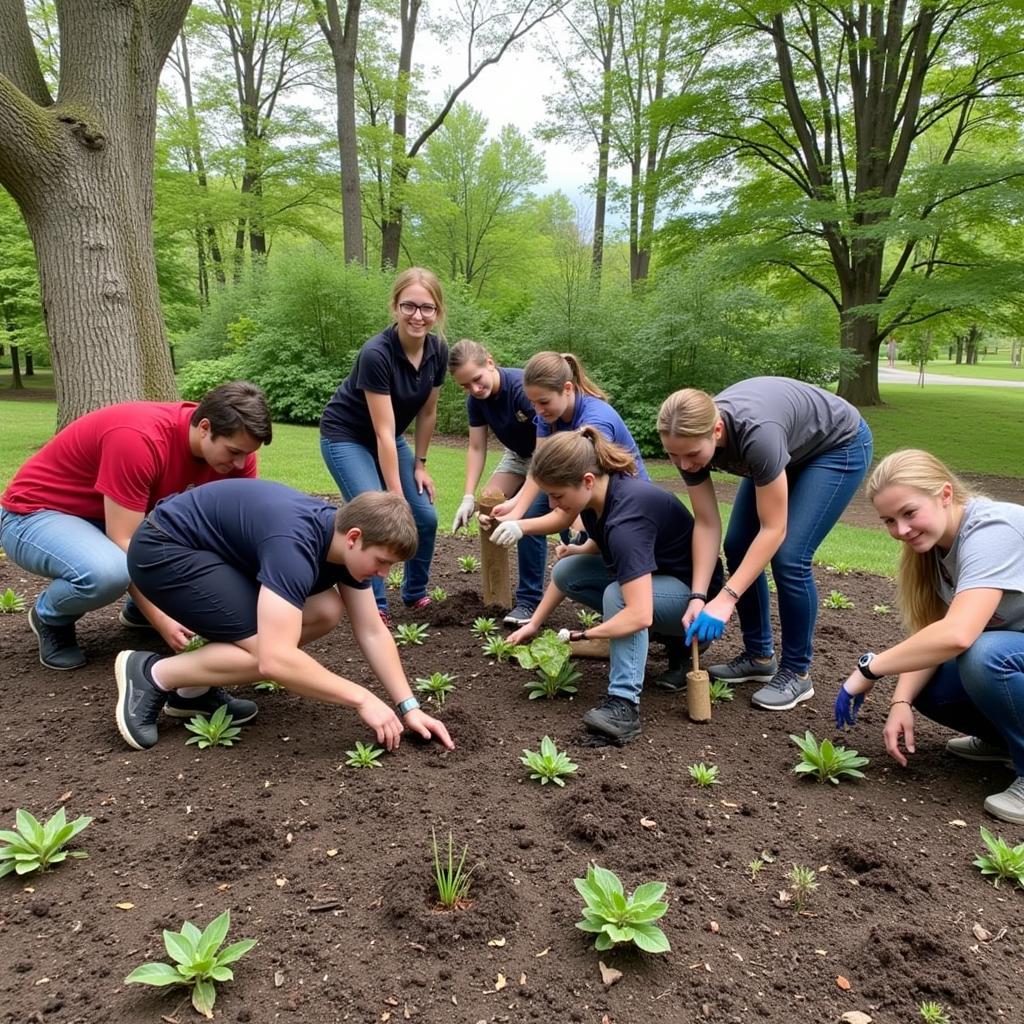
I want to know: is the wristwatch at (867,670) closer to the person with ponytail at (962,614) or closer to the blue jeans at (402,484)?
the person with ponytail at (962,614)

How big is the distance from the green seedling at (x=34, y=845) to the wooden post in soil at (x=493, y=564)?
7.92 feet

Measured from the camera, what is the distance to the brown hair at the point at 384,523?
246 centimetres

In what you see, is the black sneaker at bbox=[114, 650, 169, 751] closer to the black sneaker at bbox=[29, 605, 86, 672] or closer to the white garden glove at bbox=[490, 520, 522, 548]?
the black sneaker at bbox=[29, 605, 86, 672]

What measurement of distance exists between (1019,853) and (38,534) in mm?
3975

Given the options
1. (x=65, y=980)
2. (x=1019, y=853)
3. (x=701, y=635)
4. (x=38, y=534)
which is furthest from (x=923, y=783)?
(x=38, y=534)

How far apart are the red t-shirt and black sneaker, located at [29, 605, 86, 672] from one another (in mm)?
569

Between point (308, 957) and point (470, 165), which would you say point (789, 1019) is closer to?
point (308, 957)

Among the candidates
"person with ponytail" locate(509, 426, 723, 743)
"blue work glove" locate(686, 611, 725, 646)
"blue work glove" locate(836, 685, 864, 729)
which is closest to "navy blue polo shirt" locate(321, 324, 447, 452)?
"person with ponytail" locate(509, 426, 723, 743)

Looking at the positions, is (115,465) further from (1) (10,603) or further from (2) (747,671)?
(2) (747,671)

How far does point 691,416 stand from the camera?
275cm

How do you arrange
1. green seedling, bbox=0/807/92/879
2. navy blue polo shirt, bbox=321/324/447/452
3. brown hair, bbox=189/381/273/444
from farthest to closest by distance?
navy blue polo shirt, bbox=321/324/447/452 → brown hair, bbox=189/381/273/444 → green seedling, bbox=0/807/92/879

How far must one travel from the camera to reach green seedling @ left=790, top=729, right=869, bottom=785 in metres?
2.62

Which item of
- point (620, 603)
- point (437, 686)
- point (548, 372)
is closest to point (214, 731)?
point (437, 686)

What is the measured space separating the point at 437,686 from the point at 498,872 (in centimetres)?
119
